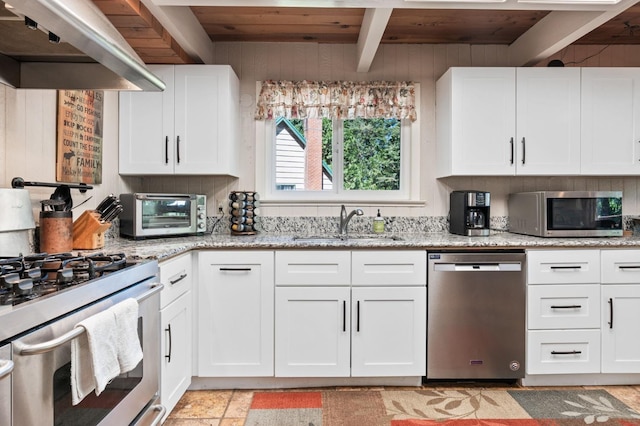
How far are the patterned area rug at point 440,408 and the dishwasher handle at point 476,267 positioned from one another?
727mm

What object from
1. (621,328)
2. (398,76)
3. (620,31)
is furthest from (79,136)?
(620,31)

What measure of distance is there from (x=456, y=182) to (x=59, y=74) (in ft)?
8.57

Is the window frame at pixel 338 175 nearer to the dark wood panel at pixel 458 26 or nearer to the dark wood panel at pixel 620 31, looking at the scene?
the dark wood panel at pixel 458 26

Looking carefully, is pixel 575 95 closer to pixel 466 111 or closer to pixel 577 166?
pixel 577 166

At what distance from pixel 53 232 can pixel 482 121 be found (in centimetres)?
262

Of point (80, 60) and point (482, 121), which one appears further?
point (482, 121)

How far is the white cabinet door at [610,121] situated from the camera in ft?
9.06

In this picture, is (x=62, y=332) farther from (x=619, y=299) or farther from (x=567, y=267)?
(x=619, y=299)

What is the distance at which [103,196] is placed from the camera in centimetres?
253

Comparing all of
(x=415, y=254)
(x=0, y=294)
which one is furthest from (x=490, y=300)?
(x=0, y=294)

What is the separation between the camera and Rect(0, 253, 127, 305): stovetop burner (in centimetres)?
103

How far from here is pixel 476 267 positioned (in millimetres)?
2402

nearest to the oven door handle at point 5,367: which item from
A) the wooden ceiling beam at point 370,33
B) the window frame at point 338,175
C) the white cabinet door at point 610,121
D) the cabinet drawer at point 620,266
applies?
the wooden ceiling beam at point 370,33

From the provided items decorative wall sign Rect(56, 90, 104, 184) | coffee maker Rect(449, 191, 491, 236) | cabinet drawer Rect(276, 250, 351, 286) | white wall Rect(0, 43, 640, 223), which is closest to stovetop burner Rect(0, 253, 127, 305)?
decorative wall sign Rect(56, 90, 104, 184)
